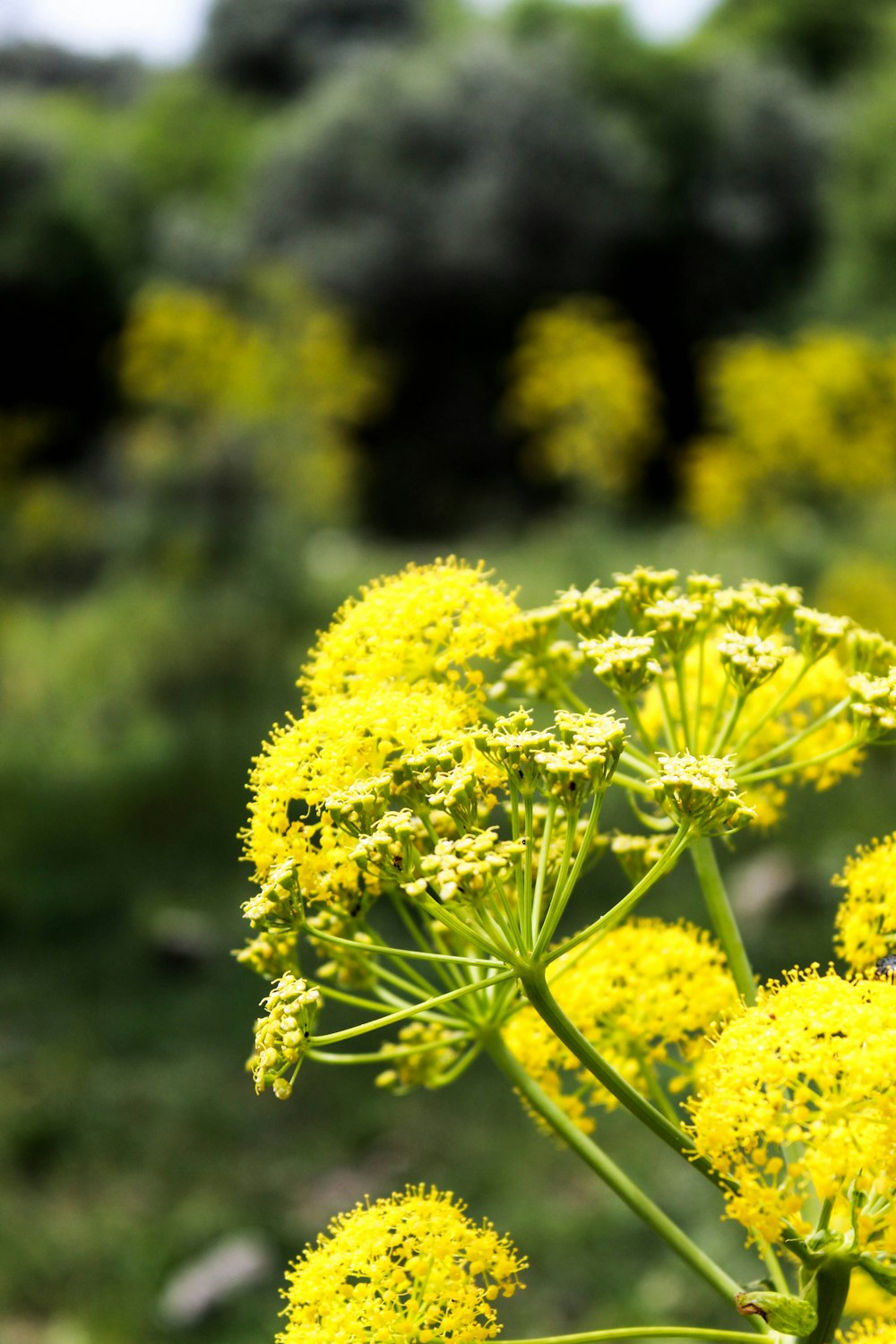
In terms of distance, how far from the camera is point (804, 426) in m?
19.4

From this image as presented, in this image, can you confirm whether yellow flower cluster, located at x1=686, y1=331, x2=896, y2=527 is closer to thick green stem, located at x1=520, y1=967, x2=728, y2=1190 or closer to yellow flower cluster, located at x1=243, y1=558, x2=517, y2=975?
yellow flower cluster, located at x1=243, y1=558, x2=517, y2=975

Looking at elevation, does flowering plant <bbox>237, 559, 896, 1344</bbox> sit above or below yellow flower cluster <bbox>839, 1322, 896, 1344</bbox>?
above

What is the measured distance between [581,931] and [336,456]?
24919mm

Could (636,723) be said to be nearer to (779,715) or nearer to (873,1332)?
(779,715)

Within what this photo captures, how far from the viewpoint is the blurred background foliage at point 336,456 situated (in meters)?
7.84

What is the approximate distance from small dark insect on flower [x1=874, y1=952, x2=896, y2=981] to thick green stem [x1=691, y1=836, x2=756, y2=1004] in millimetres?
199

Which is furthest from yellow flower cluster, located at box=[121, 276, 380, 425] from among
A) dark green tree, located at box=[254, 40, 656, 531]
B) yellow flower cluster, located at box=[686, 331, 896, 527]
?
yellow flower cluster, located at box=[686, 331, 896, 527]

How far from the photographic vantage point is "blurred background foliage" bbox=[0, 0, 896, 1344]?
309 inches

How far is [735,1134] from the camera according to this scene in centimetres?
133

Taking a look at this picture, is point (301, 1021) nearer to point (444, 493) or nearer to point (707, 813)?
point (707, 813)

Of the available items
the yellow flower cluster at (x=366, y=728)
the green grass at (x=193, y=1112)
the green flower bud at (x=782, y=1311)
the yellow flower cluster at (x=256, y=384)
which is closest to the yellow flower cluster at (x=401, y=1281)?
the green flower bud at (x=782, y=1311)

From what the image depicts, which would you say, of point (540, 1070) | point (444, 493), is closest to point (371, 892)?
point (540, 1070)

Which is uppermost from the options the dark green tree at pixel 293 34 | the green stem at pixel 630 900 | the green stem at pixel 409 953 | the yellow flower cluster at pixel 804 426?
the dark green tree at pixel 293 34

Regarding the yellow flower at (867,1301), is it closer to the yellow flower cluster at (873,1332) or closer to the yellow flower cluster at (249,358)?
the yellow flower cluster at (873,1332)
